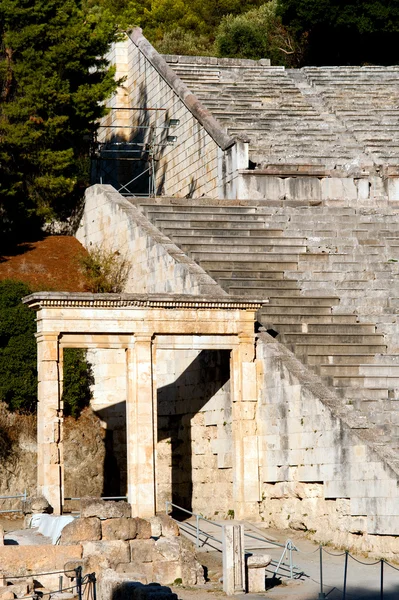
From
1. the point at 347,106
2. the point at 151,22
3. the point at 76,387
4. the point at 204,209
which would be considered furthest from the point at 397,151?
the point at 151,22

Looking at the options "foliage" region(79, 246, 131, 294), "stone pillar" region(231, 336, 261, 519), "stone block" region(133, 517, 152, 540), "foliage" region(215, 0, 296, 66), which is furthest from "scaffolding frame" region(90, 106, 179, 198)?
"stone block" region(133, 517, 152, 540)

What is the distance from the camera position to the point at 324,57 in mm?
48500

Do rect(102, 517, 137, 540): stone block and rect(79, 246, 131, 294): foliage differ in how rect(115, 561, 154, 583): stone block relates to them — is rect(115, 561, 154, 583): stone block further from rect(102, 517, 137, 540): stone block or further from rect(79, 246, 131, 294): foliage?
rect(79, 246, 131, 294): foliage

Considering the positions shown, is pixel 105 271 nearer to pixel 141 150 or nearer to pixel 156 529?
pixel 141 150

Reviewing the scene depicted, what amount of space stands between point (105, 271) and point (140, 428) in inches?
294

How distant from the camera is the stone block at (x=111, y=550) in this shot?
58.9 ft

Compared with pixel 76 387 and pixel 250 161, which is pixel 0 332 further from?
pixel 250 161

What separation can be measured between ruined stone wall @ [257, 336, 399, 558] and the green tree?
1077 centimetres

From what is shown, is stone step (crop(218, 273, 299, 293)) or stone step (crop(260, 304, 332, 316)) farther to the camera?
stone step (crop(218, 273, 299, 293))

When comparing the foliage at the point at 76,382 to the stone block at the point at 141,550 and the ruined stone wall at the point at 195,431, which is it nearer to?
the ruined stone wall at the point at 195,431

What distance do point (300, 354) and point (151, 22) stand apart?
3605 centimetres

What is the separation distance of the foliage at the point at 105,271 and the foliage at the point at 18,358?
234 centimetres

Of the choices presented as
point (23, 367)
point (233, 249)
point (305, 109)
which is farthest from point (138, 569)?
point (305, 109)

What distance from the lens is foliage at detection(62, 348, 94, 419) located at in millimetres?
26441
